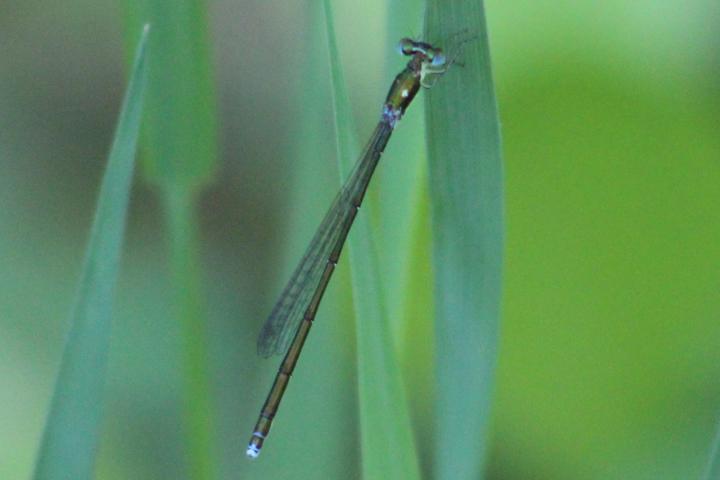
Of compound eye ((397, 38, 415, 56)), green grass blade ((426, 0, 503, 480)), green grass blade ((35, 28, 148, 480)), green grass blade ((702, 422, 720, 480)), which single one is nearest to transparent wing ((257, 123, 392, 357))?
compound eye ((397, 38, 415, 56))

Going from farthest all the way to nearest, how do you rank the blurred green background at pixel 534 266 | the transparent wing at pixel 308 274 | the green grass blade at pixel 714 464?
the blurred green background at pixel 534 266, the transparent wing at pixel 308 274, the green grass blade at pixel 714 464

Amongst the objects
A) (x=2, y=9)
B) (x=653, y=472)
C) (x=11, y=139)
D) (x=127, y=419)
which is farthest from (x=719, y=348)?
(x=2, y=9)

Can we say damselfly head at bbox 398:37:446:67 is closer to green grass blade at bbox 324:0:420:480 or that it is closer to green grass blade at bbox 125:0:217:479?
green grass blade at bbox 324:0:420:480

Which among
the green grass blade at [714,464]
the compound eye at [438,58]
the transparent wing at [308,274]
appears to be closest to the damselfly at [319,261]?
the transparent wing at [308,274]

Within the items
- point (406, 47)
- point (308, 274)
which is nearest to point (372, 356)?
point (406, 47)

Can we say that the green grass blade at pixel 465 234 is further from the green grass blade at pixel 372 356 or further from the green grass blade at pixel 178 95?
the green grass blade at pixel 178 95
